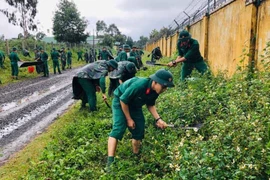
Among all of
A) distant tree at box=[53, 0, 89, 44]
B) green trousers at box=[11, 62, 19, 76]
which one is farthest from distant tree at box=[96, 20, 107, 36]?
green trousers at box=[11, 62, 19, 76]

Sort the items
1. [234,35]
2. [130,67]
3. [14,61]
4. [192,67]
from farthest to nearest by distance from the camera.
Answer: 1. [14,61]
2. [192,67]
3. [234,35]
4. [130,67]

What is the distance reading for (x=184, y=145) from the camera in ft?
11.3

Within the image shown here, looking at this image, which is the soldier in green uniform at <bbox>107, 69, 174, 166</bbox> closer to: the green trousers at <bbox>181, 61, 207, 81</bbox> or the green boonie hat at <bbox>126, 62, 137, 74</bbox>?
the green boonie hat at <bbox>126, 62, 137, 74</bbox>

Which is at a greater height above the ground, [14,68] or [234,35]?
[234,35]

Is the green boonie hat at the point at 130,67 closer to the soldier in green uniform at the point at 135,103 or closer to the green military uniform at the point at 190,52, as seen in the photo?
the green military uniform at the point at 190,52

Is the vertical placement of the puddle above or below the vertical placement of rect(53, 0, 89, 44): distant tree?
below

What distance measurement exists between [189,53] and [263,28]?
2155mm

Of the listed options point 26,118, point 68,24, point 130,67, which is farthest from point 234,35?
point 68,24

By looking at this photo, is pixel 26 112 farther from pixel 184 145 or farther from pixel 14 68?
pixel 14 68

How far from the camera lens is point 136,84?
3.48 metres

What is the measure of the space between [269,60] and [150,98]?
7.40 ft

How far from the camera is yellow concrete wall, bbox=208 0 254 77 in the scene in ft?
18.7

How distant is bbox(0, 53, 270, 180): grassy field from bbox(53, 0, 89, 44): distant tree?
116 ft

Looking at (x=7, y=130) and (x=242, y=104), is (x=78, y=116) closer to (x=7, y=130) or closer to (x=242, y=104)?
(x=7, y=130)
